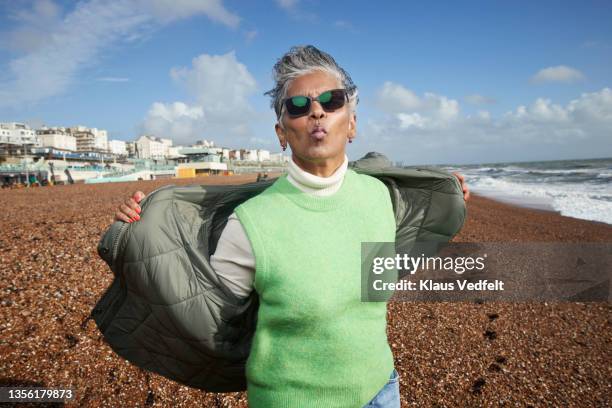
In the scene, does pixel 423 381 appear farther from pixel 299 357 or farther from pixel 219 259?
pixel 219 259

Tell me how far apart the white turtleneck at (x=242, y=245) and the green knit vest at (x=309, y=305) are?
0.04 metres

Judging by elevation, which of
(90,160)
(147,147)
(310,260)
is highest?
(147,147)

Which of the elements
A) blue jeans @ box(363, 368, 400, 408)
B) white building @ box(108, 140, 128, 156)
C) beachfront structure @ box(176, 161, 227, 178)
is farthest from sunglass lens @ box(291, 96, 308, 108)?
white building @ box(108, 140, 128, 156)

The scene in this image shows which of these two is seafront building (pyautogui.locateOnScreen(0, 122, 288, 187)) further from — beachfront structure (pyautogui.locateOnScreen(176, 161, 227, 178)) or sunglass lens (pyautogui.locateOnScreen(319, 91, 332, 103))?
sunglass lens (pyautogui.locateOnScreen(319, 91, 332, 103))

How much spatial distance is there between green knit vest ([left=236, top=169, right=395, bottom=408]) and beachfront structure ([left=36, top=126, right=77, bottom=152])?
5739 inches

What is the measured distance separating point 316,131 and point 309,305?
29.8 inches

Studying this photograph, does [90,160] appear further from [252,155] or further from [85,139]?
[252,155]

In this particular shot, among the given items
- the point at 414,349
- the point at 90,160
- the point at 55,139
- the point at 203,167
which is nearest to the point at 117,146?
the point at 55,139

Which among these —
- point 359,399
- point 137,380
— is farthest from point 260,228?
point 137,380

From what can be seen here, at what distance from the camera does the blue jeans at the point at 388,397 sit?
1623 mm

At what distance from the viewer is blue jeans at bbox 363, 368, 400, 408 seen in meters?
1.62

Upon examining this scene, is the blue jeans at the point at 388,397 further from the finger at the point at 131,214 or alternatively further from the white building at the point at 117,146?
the white building at the point at 117,146

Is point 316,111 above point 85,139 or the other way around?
the other way around

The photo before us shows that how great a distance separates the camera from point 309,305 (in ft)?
4.56
